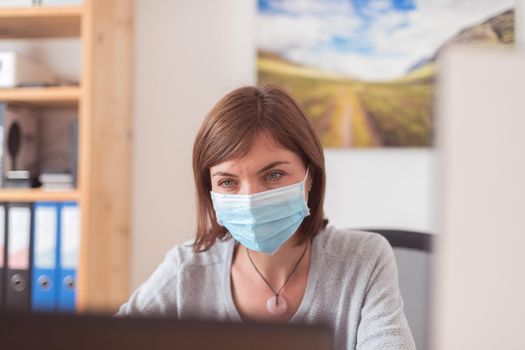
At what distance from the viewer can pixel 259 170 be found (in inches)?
39.2

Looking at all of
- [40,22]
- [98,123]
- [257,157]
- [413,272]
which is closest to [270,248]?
[257,157]

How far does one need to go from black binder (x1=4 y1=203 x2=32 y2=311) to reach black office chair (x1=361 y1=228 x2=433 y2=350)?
1191 millimetres

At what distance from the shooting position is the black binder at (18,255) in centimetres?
175

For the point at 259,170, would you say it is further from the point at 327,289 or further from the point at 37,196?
the point at 37,196

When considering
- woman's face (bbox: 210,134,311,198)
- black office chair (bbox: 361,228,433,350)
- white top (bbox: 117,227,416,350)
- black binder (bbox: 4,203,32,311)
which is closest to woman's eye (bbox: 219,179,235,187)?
woman's face (bbox: 210,134,311,198)

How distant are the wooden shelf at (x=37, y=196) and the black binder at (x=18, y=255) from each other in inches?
0.9

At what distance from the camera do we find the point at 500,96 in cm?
31

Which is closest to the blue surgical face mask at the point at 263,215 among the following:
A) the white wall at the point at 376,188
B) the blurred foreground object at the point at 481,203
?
the blurred foreground object at the point at 481,203

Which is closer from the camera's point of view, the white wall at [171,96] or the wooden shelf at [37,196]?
the wooden shelf at [37,196]

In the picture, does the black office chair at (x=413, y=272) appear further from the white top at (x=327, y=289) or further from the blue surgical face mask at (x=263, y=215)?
the blue surgical face mask at (x=263, y=215)

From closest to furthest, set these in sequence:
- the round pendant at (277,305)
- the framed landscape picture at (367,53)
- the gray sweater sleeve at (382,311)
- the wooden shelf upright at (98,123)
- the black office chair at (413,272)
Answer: the gray sweater sleeve at (382,311) < the round pendant at (277,305) < the black office chair at (413,272) < the wooden shelf upright at (98,123) < the framed landscape picture at (367,53)

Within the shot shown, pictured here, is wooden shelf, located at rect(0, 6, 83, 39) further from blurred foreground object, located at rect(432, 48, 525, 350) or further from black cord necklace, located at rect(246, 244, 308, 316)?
blurred foreground object, located at rect(432, 48, 525, 350)

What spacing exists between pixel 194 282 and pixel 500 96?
0.88m

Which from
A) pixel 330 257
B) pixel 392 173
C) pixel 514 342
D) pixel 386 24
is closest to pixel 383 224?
pixel 392 173
